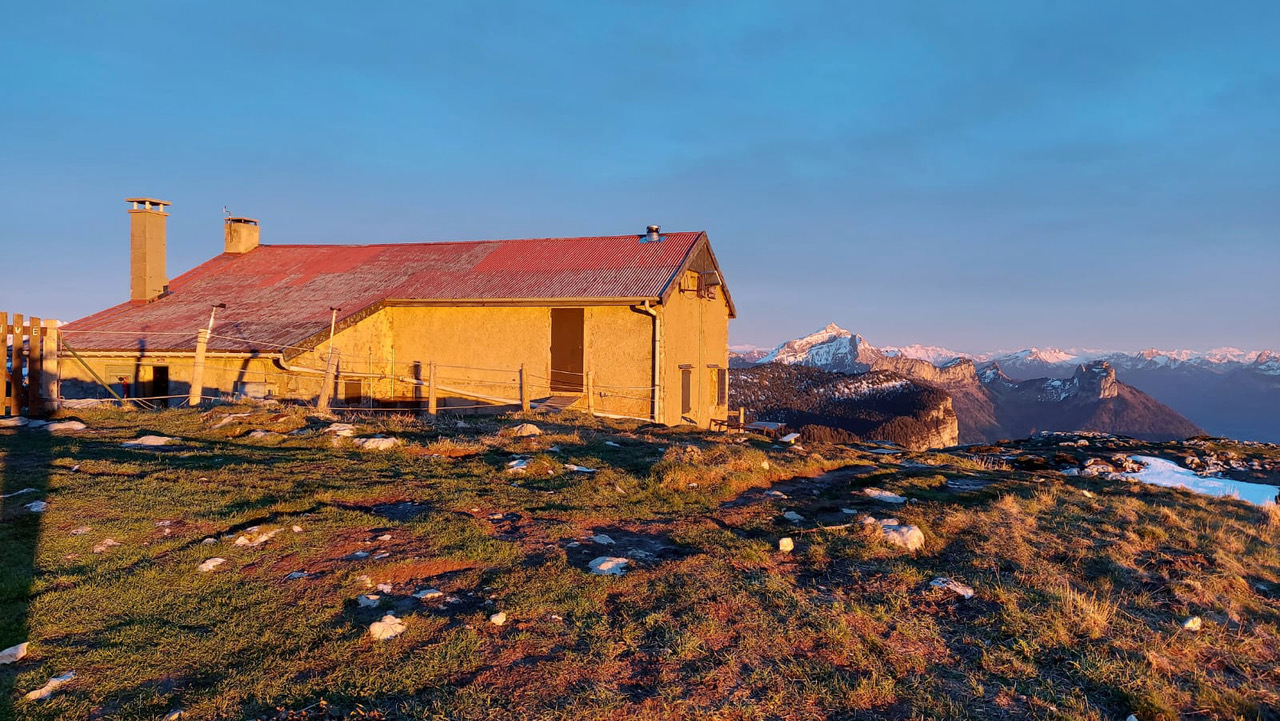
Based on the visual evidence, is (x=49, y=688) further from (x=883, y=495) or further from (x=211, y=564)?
(x=883, y=495)

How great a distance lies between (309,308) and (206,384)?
3.98 m

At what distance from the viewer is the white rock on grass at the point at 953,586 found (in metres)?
5.36

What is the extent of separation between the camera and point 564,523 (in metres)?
6.81

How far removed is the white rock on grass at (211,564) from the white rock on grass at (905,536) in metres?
6.14

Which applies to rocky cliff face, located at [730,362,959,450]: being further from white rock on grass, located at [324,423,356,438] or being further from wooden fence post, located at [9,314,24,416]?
wooden fence post, located at [9,314,24,416]

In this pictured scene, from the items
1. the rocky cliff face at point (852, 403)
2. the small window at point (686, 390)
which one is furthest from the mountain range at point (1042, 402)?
the small window at point (686, 390)

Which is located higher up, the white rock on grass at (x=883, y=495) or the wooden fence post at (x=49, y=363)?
the wooden fence post at (x=49, y=363)

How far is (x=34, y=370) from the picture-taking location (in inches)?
480

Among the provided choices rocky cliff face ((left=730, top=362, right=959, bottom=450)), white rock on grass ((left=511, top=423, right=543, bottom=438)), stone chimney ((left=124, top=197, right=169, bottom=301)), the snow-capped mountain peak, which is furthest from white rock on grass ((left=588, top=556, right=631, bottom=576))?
the snow-capped mountain peak

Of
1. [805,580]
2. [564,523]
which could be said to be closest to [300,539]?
[564,523]

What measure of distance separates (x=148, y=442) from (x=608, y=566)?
332 inches

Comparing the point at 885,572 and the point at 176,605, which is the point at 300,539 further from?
the point at 885,572

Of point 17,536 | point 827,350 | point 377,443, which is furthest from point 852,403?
point 827,350

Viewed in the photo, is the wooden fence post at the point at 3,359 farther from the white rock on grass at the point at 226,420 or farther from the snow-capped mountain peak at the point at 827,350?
the snow-capped mountain peak at the point at 827,350
